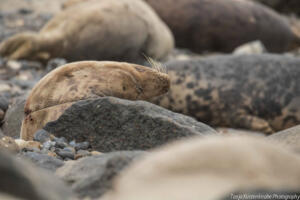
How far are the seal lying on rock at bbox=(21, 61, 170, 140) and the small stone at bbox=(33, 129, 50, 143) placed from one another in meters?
0.08

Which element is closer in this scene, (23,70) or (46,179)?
(46,179)

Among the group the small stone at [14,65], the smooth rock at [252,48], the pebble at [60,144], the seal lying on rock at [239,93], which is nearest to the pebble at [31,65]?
the small stone at [14,65]

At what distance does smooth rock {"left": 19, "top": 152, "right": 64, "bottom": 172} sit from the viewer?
2516mm

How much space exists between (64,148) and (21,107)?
98cm

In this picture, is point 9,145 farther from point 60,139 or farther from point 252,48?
point 252,48

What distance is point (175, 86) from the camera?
5305 mm

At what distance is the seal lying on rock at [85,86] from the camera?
322 cm

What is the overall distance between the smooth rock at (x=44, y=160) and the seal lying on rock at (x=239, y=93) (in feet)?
8.68

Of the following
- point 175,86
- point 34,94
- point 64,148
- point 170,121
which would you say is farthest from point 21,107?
point 175,86

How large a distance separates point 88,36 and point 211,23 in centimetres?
326

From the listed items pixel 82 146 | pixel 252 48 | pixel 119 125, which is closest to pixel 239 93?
pixel 119 125

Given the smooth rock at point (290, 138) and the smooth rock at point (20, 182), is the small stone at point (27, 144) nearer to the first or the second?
the smooth rock at point (20, 182)

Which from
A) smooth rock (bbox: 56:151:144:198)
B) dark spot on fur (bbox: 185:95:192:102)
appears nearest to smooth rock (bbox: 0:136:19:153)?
smooth rock (bbox: 56:151:144:198)

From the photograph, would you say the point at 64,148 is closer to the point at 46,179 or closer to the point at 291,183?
the point at 46,179
